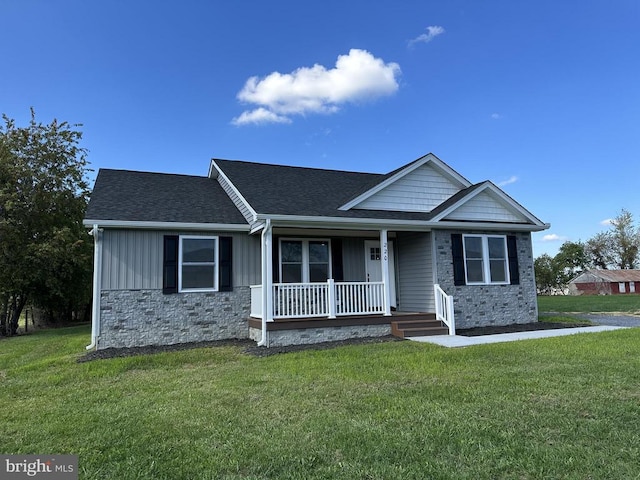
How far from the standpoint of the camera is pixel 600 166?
17.5m

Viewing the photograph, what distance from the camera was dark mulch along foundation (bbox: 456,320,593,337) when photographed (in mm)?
10225

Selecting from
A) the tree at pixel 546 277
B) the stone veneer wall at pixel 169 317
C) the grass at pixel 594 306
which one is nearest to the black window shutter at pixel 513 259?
the stone veneer wall at pixel 169 317

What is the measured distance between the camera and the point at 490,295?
11.5m

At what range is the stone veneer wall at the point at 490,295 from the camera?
11.1 meters

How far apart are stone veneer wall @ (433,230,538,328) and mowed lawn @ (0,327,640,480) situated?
3.81 meters

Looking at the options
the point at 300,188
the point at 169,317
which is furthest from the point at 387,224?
the point at 169,317

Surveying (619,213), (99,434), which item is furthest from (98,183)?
(619,213)

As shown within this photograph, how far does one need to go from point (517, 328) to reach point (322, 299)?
527 centimetres

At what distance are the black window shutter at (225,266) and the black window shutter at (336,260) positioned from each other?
2.82 metres

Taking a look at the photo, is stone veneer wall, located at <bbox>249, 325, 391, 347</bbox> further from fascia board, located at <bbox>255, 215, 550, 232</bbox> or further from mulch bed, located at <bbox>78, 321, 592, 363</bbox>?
fascia board, located at <bbox>255, 215, 550, 232</bbox>

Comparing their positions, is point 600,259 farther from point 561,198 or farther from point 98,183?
point 98,183

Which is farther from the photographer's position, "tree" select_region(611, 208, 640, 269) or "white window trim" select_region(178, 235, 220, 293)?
"tree" select_region(611, 208, 640, 269)

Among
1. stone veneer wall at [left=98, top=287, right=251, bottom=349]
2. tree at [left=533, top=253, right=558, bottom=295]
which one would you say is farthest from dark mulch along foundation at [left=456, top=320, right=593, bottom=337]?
tree at [left=533, top=253, right=558, bottom=295]

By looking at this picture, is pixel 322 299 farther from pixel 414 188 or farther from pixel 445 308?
pixel 414 188
